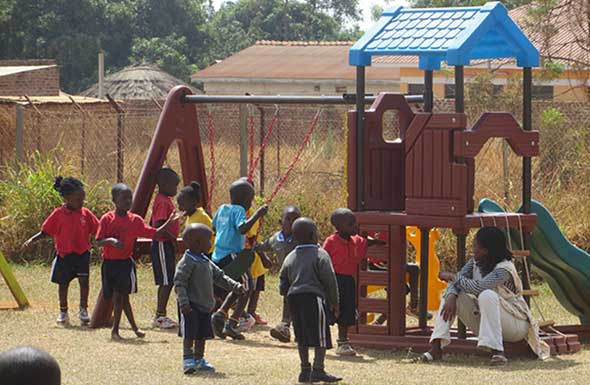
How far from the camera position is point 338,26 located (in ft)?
256

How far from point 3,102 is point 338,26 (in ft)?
195

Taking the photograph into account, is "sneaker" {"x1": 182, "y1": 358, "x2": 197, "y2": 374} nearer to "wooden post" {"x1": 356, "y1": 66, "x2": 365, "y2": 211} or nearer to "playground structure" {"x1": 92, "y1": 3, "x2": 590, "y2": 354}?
"playground structure" {"x1": 92, "y1": 3, "x2": 590, "y2": 354}

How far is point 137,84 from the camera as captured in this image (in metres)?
47.6

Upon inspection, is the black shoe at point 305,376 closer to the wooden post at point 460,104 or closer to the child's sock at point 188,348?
the child's sock at point 188,348

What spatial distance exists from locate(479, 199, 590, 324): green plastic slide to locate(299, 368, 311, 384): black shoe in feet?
9.97

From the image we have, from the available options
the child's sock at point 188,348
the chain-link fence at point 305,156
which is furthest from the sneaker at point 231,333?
the chain-link fence at point 305,156

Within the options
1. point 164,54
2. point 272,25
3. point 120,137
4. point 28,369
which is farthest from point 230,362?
point 272,25

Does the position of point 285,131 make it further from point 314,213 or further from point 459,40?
point 459,40

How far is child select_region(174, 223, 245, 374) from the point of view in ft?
28.0

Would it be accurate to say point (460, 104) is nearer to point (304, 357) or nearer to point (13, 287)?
point (304, 357)

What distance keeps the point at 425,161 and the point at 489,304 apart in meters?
1.24

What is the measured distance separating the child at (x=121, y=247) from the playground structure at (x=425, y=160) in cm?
188

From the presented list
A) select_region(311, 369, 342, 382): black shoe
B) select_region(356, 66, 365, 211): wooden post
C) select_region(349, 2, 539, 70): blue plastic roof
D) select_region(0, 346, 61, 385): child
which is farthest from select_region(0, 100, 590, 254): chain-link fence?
select_region(0, 346, 61, 385): child

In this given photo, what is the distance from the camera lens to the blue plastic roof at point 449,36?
9539 mm
